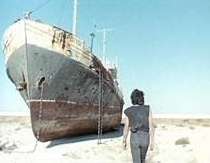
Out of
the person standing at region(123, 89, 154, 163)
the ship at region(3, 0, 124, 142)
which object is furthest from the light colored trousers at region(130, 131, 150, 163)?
the ship at region(3, 0, 124, 142)

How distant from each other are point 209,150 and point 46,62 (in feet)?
21.8

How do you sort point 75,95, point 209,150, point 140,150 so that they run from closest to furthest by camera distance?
point 140,150 → point 209,150 → point 75,95

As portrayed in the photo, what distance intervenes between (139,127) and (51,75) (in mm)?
10316

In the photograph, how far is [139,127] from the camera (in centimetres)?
583

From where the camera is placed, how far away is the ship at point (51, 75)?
15.6m

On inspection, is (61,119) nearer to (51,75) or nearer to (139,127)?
(51,75)

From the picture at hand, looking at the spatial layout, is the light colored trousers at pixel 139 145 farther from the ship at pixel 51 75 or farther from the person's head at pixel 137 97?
the ship at pixel 51 75

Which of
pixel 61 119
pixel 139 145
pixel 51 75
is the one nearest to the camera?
pixel 139 145

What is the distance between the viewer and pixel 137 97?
5.84 metres

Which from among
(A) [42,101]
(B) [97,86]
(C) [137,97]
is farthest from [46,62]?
(C) [137,97]

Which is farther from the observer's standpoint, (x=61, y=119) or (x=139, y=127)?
(x=61, y=119)

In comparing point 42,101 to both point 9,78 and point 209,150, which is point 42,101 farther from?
point 209,150

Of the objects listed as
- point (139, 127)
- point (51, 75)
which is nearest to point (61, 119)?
point (51, 75)

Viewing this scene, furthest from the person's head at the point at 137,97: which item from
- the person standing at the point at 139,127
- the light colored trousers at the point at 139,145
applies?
the light colored trousers at the point at 139,145
